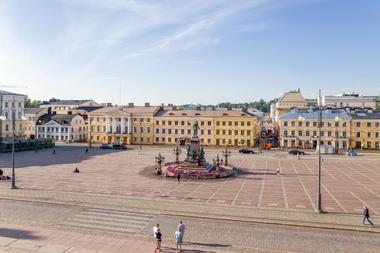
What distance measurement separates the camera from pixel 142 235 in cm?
2466

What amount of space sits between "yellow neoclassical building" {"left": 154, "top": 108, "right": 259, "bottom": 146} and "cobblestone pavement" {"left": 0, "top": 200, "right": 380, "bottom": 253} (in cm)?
7013

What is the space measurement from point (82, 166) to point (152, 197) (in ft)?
87.5

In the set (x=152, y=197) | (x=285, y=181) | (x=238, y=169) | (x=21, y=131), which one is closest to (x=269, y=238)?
(x=152, y=197)

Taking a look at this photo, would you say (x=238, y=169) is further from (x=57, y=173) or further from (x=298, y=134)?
(x=298, y=134)

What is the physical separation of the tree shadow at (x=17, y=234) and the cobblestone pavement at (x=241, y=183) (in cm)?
1366

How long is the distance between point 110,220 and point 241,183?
21209 mm

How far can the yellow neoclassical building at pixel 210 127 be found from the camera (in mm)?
98125

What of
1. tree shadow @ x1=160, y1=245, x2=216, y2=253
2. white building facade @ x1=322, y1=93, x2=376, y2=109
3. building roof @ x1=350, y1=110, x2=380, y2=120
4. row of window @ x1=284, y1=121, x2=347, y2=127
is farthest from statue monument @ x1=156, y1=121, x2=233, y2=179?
white building facade @ x1=322, y1=93, x2=376, y2=109

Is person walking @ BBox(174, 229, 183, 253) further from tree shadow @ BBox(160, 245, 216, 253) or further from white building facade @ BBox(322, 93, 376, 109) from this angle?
white building facade @ BBox(322, 93, 376, 109)

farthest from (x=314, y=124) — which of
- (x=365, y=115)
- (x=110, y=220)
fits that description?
(x=110, y=220)

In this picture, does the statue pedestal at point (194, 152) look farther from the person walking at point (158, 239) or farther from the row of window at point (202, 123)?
the row of window at point (202, 123)

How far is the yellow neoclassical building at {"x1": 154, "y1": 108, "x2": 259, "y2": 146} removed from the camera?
98125mm

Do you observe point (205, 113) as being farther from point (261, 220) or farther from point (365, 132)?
point (261, 220)

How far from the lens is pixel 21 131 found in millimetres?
107625
